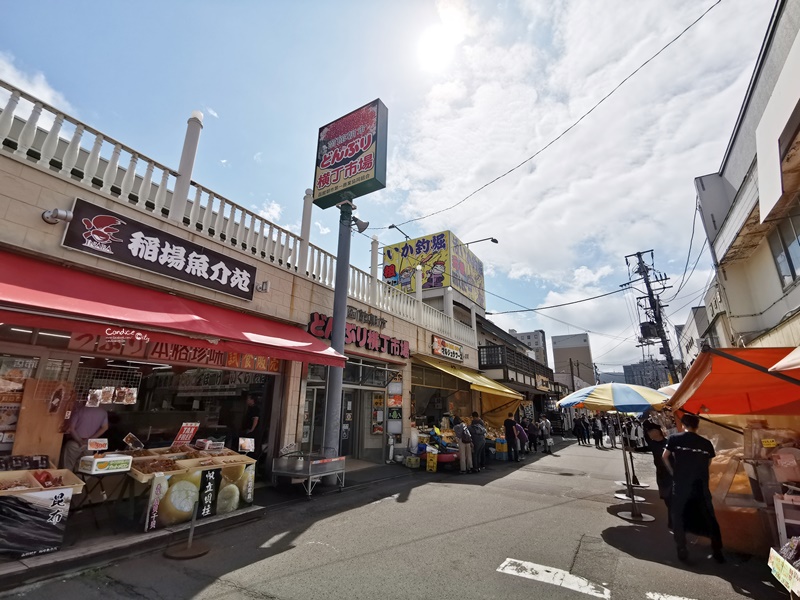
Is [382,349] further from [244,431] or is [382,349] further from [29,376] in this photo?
[29,376]

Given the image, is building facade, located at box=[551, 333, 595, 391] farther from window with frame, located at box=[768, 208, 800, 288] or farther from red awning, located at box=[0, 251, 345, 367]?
red awning, located at box=[0, 251, 345, 367]

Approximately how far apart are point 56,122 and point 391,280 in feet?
64.2

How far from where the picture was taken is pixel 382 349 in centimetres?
1216

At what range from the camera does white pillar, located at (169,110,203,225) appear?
23.5 feet

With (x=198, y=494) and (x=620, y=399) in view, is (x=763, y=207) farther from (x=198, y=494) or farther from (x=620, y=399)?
(x=198, y=494)

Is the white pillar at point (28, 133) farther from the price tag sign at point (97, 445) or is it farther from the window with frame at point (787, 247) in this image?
the window with frame at point (787, 247)

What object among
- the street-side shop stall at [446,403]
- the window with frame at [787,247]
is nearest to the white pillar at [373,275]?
the street-side shop stall at [446,403]

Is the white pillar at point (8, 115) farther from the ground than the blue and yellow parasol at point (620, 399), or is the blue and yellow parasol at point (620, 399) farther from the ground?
the white pillar at point (8, 115)

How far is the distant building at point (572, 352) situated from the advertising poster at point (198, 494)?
64.5 metres

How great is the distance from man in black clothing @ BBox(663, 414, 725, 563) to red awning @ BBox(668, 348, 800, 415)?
0.68m

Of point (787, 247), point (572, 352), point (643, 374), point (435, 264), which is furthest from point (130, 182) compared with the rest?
point (643, 374)

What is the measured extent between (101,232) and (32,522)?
415 centimetres

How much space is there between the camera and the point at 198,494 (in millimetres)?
5500

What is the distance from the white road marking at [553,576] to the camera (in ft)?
12.8
